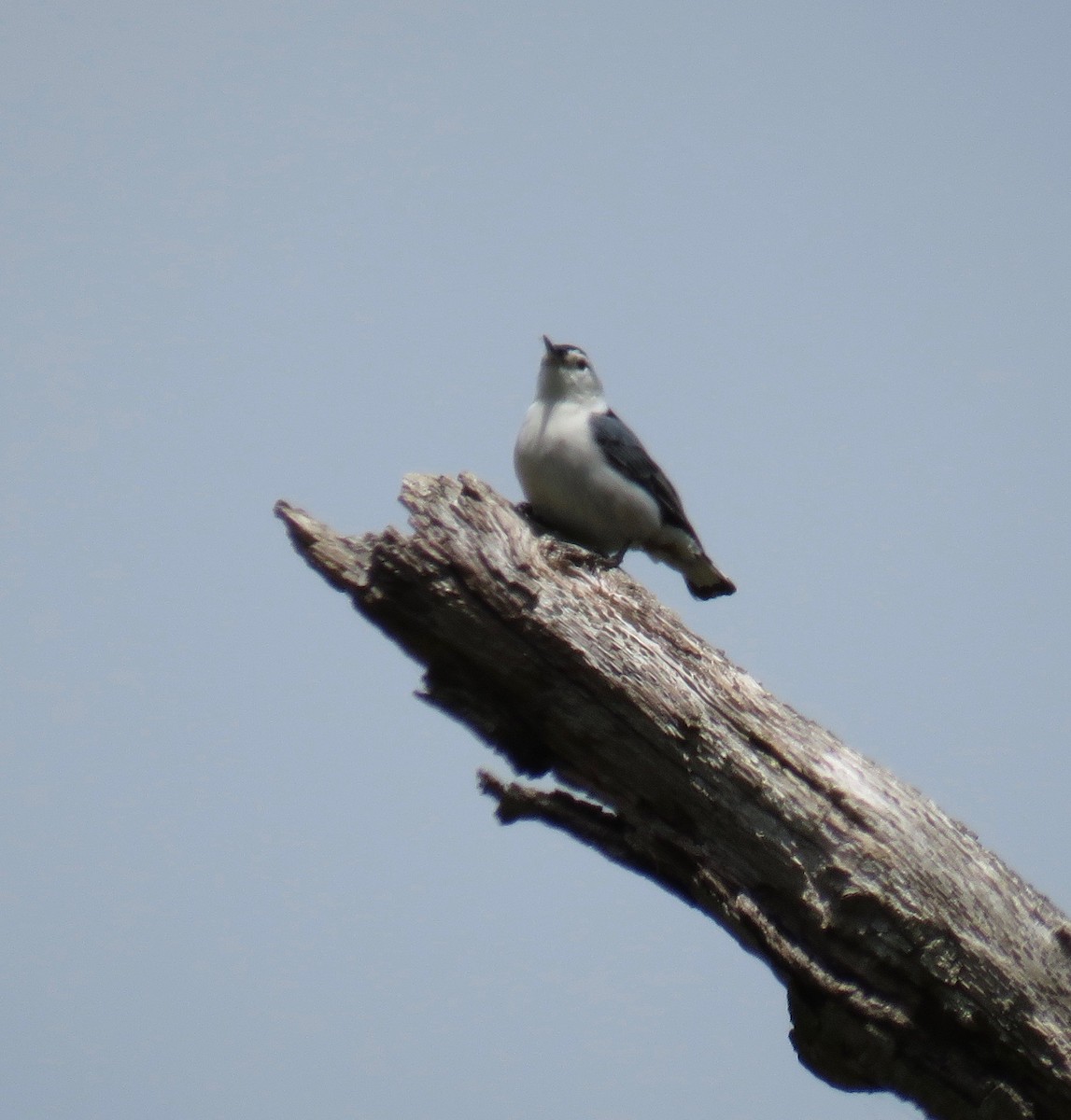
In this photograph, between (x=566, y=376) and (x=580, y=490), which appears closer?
(x=580, y=490)

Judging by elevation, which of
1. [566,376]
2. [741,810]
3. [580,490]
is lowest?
[741,810]

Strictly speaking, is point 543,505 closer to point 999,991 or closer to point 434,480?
point 434,480

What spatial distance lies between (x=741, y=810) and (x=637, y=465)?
3449 millimetres

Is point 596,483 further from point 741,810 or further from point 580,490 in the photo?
point 741,810

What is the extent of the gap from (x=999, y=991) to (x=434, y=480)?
9.84ft

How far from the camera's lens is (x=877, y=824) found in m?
4.69

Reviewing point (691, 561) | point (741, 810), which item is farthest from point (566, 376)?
point (741, 810)

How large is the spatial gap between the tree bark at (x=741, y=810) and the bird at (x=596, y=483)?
2.27 metres

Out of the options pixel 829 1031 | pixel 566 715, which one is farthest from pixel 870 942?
pixel 566 715

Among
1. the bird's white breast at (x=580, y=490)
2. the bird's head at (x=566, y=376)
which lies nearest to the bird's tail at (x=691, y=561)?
the bird's white breast at (x=580, y=490)

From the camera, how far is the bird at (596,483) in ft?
24.5

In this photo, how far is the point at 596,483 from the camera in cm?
743

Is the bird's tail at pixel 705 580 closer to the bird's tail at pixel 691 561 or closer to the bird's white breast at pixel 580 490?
the bird's tail at pixel 691 561

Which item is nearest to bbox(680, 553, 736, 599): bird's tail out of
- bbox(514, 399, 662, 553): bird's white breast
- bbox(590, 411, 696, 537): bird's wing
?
bbox(590, 411, 696, 537): bird's wing
